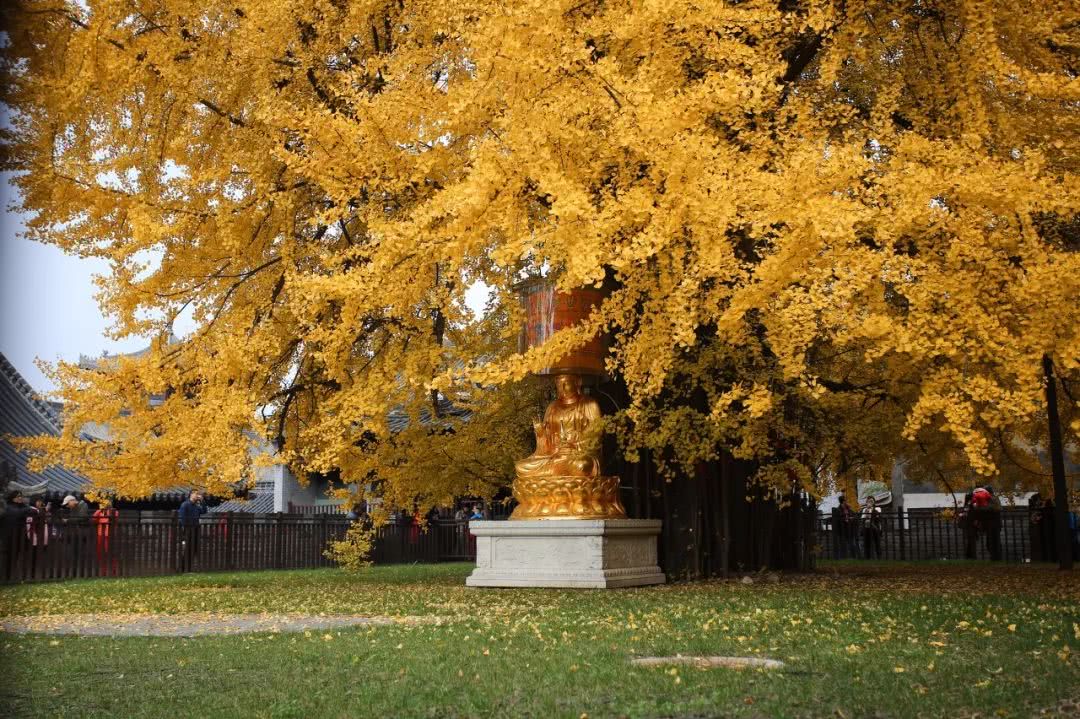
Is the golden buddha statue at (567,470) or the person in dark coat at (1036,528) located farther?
the person in dark coat at (1036,528)

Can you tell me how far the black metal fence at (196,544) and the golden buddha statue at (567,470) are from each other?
6.22 meters

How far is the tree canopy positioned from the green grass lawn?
1.62 meters

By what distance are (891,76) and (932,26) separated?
804mm

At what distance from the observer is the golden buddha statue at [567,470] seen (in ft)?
41.9

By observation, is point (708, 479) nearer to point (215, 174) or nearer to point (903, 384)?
point (903, 384)

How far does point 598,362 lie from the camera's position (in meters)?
13.5

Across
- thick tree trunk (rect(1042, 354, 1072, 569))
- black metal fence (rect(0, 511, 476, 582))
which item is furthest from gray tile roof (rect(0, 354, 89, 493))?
thick tree trunk (rect(1042, 354, 1072, 569))

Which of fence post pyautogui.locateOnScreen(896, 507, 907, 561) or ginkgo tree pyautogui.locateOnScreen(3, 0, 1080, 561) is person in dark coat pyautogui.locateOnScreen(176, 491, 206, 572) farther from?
fence post pyautogui.locateOnScreen(896, 507, 907, 561)

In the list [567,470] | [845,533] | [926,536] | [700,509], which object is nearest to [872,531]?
[926,536]

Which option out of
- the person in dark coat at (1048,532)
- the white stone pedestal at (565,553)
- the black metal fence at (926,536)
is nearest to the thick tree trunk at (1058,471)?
the person in dark coat at (1048,532)

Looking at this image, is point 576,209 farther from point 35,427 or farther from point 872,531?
point 35,427

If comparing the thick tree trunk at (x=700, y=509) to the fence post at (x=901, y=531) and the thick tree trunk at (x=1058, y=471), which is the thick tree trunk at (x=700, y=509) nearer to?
the thick tree trunk at (x=1058, y=471)

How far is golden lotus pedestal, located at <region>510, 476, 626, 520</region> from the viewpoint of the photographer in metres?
12.8

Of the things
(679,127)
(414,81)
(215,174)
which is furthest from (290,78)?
(679,127)
